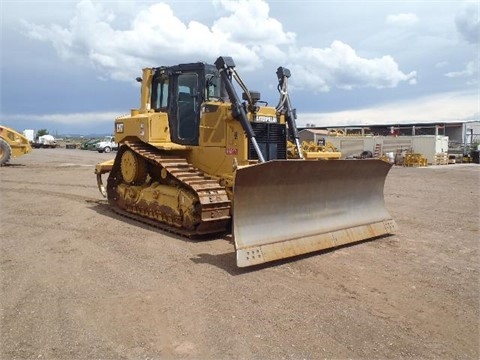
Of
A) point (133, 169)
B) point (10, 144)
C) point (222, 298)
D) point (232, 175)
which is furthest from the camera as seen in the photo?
point (10, 144)

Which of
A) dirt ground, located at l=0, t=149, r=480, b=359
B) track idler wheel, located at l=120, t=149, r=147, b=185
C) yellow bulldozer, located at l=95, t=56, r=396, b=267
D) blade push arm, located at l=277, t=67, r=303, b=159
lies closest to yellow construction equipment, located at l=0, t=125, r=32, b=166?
yellow bulldozer, located at l=95, t=56, r=396, b=267

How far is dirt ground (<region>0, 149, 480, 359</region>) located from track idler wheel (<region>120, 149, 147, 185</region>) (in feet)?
4.27

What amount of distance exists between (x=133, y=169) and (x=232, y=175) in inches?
91.8

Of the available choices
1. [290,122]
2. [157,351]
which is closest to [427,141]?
[290,122]

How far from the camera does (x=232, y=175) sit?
735cm

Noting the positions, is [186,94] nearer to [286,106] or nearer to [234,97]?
[234,97]

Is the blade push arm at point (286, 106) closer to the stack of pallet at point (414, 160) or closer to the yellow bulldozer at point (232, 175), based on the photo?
the yellow bulldozer at point (232, 175)

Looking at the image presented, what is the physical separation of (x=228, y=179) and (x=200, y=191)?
2.45ft

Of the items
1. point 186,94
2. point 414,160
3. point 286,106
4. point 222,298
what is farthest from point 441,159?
point 222,298

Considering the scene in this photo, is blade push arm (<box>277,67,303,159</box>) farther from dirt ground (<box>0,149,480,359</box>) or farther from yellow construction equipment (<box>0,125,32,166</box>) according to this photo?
yellow construction equipment (<box>0,125,32,166</box>)

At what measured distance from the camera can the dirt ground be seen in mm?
3477

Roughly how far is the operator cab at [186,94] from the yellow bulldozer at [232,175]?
19mm

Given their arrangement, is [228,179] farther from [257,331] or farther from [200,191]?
[257,331]

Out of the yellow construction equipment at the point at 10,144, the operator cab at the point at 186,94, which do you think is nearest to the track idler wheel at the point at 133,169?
the operator cab at the point at 186,94
